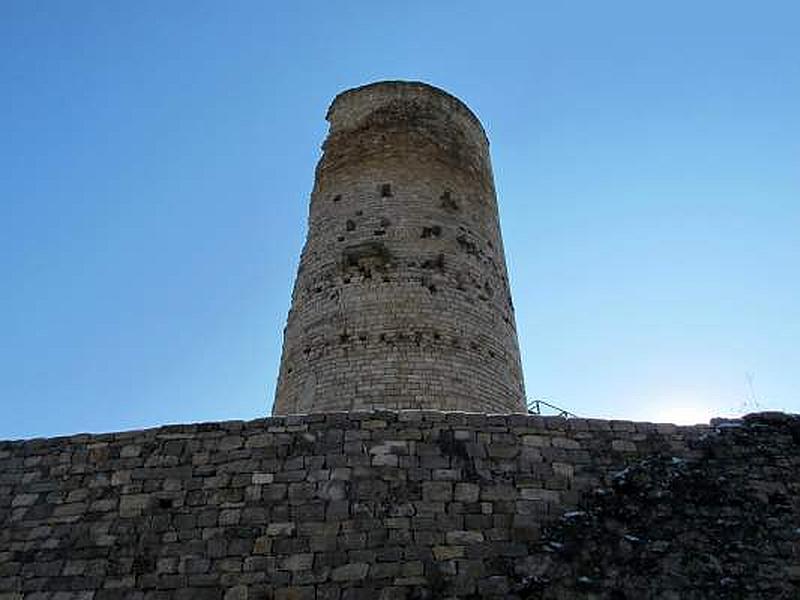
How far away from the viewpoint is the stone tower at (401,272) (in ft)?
34.3

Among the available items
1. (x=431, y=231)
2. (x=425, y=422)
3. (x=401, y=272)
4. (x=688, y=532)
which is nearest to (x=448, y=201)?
(x=431, y=231)

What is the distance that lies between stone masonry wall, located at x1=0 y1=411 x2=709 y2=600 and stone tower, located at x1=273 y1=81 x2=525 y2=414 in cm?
310

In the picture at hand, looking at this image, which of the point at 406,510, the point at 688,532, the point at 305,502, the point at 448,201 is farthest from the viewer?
the point at 448,201

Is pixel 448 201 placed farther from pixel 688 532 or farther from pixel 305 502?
pixel 688 532

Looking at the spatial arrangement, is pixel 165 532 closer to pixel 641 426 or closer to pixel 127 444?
pixel 127 444

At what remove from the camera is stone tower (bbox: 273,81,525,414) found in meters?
10.4

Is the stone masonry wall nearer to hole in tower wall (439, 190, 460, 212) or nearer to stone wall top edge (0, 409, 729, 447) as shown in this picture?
stone wall top edge (0, 409, 729, 447)

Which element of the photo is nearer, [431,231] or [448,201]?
[431,231]

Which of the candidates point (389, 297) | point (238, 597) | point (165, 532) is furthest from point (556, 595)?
point (389, 297)

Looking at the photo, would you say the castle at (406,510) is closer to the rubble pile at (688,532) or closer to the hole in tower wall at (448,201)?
the rubble pile at (688,532)

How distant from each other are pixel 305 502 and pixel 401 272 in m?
5.54

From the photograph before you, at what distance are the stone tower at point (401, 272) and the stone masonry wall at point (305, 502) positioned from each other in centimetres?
310

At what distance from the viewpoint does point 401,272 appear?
37.7 feet

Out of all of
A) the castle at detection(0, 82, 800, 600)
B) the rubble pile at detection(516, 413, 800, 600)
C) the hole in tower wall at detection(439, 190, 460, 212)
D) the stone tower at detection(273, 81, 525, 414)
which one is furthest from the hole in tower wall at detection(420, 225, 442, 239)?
the rubble pile at detection(516, 413, 800, 600)
